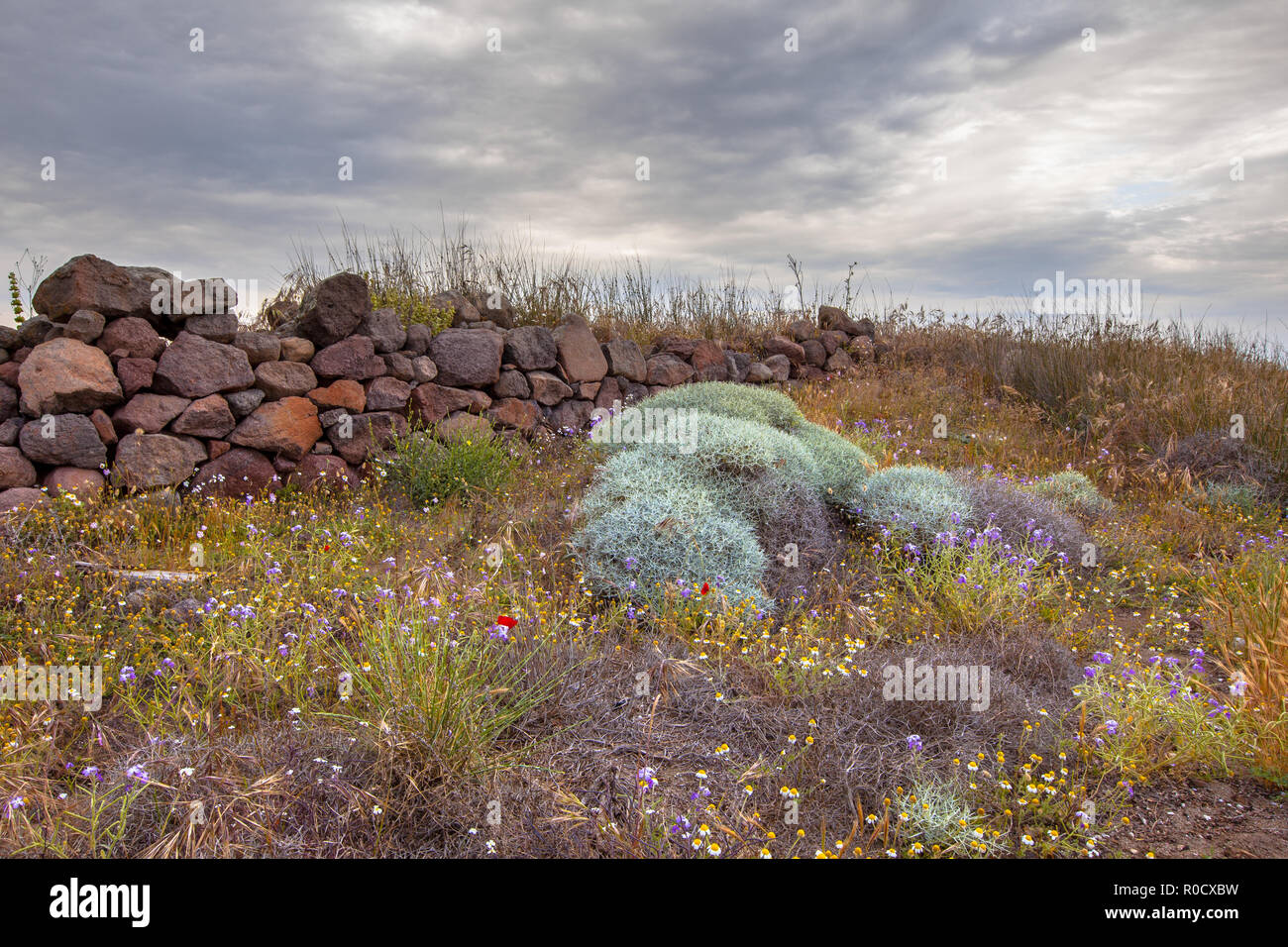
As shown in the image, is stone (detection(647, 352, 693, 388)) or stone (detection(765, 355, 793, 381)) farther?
stone (detection(765, 355, 793, 381))

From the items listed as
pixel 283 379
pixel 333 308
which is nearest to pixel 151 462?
pixel 283 379

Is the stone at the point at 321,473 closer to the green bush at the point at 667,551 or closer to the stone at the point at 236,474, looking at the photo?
the stone at the point at 236,474

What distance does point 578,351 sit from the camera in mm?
8812

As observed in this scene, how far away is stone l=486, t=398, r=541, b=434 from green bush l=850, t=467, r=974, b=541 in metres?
3.62

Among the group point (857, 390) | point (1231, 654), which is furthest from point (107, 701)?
point (857, 390)

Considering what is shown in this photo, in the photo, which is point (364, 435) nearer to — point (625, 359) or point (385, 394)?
point (385, 394)

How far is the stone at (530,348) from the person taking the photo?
8.29 meters

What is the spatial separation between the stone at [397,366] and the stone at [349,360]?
13 cm

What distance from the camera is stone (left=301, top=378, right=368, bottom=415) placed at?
7.08 meters

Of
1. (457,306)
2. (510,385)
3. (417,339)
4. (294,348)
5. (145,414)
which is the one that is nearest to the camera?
(145,414)

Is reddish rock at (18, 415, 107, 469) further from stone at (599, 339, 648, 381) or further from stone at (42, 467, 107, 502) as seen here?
stone at (599, 339, 648, 381)

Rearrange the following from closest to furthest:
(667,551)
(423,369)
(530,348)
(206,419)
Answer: (667,551) → (206,419) → (423,369) → (530,348)

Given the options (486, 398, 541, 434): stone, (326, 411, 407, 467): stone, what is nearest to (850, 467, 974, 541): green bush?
(486, 398, 541, 434): stone

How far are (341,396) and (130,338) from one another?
1.61 m
